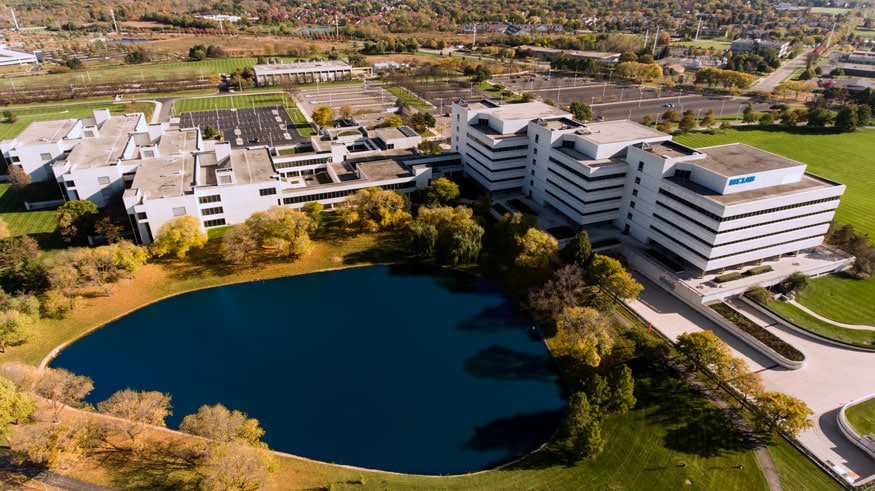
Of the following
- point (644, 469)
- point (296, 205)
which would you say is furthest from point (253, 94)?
point (644, 469)

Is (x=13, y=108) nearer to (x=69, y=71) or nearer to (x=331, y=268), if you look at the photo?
(x=69, y=71)

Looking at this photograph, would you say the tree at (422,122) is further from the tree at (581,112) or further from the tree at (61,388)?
the tree at (61,388)

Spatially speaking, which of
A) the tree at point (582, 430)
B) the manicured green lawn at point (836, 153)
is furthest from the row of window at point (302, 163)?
the manicured green lawn at point (836, 153)

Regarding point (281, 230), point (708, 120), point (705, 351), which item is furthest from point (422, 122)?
point (705, 351)

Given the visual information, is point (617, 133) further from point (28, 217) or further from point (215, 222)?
point (28, 217)

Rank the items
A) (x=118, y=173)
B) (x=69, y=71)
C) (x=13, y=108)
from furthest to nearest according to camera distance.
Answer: (x=69, y=71) → (x=13, y=108) → (x=118, y=173)

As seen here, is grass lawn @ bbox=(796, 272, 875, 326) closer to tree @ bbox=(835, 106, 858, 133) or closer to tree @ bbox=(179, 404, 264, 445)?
tree @ bbox=(179, 404, 264, 445)

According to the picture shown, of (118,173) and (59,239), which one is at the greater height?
(118,173)
